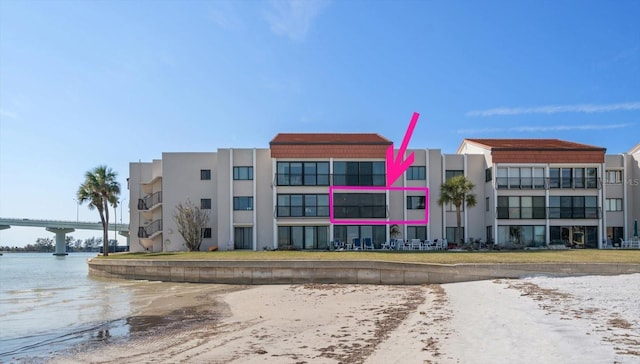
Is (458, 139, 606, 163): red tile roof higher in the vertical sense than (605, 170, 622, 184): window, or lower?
higher

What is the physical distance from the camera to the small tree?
133ft

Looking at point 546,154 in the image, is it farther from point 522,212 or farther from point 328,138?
point 328,138

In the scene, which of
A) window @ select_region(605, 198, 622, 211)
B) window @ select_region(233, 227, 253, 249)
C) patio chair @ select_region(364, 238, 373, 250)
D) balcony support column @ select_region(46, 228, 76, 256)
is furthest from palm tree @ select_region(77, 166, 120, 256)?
balcony support column @ select_region(46, 228, 76, 256)

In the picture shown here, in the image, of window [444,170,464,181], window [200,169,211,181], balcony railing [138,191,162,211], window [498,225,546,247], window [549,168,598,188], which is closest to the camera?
window [498,225,546,247]

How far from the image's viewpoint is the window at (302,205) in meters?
41.2

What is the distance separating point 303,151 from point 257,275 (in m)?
15.5

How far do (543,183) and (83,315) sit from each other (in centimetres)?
3584

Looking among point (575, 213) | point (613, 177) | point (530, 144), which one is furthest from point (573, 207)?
point (530, 144)

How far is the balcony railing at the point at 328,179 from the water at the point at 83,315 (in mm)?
14538

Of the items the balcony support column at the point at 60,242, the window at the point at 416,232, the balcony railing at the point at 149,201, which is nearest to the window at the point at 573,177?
the window at the point at 416,232

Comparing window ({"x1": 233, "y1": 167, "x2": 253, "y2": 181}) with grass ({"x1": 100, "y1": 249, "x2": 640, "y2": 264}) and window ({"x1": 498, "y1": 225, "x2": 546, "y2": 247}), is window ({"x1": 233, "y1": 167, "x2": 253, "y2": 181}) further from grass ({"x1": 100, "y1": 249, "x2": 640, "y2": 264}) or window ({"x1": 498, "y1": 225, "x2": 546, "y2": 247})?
window ({"x1": 498, "y1": 225, "x2": 546, "y2": 247})

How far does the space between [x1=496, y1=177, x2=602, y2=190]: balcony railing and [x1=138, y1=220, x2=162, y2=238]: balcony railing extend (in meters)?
27.8

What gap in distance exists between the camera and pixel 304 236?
41.5 meters

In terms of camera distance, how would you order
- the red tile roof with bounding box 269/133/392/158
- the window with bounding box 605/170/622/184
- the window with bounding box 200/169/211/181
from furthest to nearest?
the window with bounding box 605/170/622/184
the window with bounding box 200/169/211/181
the red tile roof with bounding box 269/133/392/158
